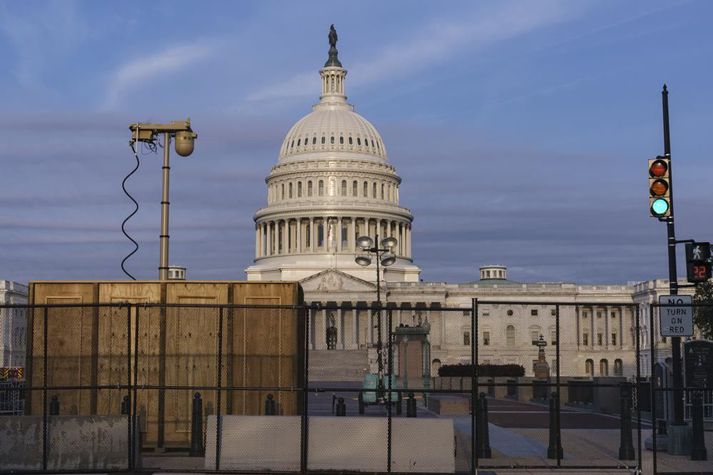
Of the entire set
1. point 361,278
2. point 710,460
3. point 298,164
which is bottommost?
point 710,460

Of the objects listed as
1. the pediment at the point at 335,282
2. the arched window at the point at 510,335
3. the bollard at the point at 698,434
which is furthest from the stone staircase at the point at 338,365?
the bollard at the point at 698,434

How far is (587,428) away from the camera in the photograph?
34.8 m

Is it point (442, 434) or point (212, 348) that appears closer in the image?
point (442, 434)

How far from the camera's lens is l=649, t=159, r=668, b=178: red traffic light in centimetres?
2433

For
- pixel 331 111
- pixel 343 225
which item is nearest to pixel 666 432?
pixel 343 225

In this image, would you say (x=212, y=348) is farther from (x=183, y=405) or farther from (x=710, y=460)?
(x=710, y=460)

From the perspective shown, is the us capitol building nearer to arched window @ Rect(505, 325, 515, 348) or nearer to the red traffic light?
arched window @ Rect(505, 325, 515, 348)

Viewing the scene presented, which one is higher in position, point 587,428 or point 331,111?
point 331,111

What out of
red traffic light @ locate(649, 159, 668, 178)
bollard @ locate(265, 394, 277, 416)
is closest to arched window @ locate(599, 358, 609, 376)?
red traffic light @ locate(649, 159, 668, 178)

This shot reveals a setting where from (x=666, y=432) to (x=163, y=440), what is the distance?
11.4 metres

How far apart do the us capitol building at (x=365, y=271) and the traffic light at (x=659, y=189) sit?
347 feet

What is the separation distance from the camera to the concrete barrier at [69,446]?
20.8 m

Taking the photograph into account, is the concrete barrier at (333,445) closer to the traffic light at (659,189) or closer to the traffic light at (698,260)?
the traffic light at (659,189)

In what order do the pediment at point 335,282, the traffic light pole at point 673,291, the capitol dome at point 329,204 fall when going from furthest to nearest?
the capitol dome at point 329,204, the pediment at point 335,282, the traffic light pole at point 673,291
